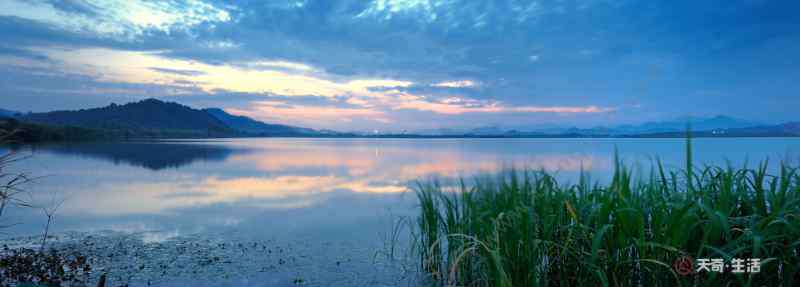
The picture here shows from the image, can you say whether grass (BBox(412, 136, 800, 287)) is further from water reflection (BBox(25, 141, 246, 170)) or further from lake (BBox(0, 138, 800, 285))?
water reflection (BBox(25, 141, 246, 170))

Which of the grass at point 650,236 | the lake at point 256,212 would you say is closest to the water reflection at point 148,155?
the lake at point 256,212

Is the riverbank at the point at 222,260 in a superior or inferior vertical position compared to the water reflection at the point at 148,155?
inferior

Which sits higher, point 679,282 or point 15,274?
point 679,282

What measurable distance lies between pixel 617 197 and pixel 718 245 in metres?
1.13

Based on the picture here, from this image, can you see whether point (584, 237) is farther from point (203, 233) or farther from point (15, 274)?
point (203, 233)

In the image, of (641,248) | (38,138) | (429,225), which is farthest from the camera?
(38,138)

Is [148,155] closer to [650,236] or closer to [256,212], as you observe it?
[256,212]

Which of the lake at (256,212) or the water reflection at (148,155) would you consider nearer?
the lake at (256,212)

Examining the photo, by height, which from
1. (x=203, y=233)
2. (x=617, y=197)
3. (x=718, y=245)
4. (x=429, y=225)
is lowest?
(x=203, y=233)

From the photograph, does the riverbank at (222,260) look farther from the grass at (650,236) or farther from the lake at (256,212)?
the grass at (650,236)

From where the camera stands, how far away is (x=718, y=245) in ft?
16.1

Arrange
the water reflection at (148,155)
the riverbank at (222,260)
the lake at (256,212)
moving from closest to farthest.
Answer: the riverbank at (222,260), the lake at (256,212), the water reflection at (148,155)

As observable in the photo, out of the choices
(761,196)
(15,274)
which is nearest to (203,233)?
(15,274)

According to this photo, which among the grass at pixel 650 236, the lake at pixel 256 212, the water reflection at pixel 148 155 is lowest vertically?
the lake at pixel 256 212
